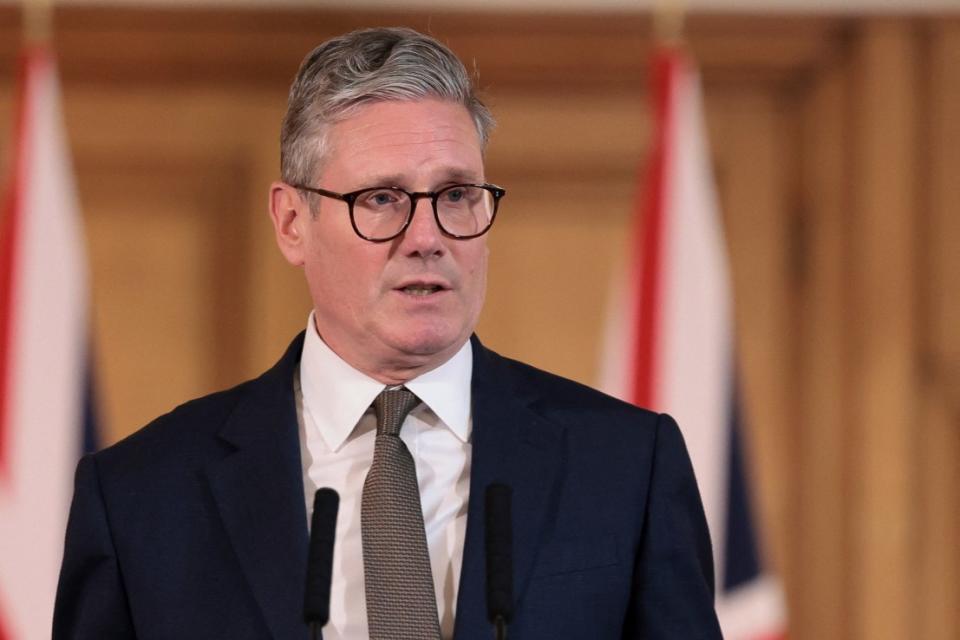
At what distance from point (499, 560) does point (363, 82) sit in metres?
0.63

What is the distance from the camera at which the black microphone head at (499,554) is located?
1270 millimetres

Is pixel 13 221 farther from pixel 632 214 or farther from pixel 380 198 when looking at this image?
pixel 380 198

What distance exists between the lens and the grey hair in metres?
1.63

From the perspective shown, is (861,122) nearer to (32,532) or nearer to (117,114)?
(117,114)

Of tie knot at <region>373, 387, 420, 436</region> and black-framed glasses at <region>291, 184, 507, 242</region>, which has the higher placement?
black-framed glasses at <region>291, 184, 507, 242</region>

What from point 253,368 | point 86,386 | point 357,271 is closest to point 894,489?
point 253,368

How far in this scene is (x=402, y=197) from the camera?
5.27ft

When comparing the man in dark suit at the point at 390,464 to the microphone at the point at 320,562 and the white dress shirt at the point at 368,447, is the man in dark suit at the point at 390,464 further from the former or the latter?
the microphone at the point at 320,562

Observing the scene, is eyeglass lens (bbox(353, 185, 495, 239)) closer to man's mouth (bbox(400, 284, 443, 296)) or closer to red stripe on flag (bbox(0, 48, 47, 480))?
man's mouth (bbox(400, 284, 443, 296))

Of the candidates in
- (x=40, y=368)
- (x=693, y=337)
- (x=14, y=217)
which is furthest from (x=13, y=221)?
(x=693, y=337)

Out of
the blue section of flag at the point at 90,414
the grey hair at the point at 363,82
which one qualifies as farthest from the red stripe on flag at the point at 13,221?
the grey hair at the point at 363,82

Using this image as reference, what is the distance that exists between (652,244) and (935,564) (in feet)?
3.52

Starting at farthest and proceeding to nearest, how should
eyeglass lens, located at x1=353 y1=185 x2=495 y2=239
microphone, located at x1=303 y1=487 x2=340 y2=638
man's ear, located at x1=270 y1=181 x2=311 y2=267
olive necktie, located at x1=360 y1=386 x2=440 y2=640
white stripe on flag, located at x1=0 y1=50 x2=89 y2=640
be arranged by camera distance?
1. white stripe on flag, located at x1=0 y1=50 x2=89 y2=640
2. man's ear, located at x1=270 y1=181 x2=311 y2=267
3. eyeglass lens, located at x1=353 y1=185 x2=495 y2=239
4. olive necktie, located at x1=360 y1=386 x2=440 y2=640
5. microphone, located at x1=303 y1=487 x2=340 y2=638

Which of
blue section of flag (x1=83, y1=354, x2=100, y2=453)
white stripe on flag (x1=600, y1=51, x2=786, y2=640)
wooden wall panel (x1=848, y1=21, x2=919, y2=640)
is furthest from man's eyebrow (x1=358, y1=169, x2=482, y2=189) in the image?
wooden wall panel (x1=848, y1=21, x2=919, y2=640)
